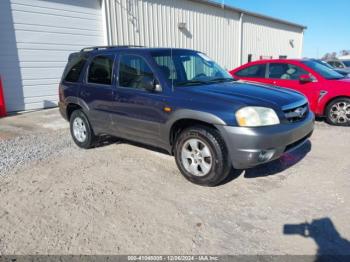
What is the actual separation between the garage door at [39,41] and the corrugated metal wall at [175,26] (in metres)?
0.81

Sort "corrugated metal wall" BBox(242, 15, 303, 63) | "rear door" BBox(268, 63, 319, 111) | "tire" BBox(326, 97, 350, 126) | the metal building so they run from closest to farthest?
"tire" BBox(326, 97, 350, 126)
"rear door" BBox(268, 63, 319, 111)
the metal building
"corrugated metal wall" BBox(242, 15, 303, 63)

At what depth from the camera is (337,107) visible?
696 centimetres

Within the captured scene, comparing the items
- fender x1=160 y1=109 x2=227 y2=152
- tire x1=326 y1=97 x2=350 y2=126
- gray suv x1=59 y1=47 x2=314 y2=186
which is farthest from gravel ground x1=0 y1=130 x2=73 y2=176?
tire x1=326 y1=97 x2=350 y2=126

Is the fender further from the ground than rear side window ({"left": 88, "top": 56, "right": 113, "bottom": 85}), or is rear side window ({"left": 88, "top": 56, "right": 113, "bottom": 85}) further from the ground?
rear side window ({"left": 88, "top": 56, "right": 113, "bottom": 85})

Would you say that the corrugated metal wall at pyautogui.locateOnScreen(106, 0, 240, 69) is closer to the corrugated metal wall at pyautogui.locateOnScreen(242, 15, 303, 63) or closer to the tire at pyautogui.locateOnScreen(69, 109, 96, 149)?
the corrugated metal wall at pyautogui.locateOnScreen(242, 15, 303, 63)

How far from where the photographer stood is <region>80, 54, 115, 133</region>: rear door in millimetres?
4834

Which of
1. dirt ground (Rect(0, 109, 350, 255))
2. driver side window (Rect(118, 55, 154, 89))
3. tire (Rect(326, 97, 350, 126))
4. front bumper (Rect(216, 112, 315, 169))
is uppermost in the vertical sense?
Answer: driver side window (Rect(118, 55, 154, 89))

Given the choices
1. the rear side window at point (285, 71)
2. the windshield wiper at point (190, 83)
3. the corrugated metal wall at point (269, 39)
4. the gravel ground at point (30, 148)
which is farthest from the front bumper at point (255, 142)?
the corrugated metal wall at point (269, 39)

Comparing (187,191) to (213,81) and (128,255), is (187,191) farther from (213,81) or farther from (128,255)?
(213,81)

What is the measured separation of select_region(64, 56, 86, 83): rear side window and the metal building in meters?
3.99

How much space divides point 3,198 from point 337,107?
6.73 m

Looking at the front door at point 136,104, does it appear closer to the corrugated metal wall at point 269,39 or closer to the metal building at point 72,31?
the metal building at point 72,31

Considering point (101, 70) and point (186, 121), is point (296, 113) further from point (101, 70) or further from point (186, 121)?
point (101, 70)

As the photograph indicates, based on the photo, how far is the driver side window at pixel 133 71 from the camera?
434 cm
